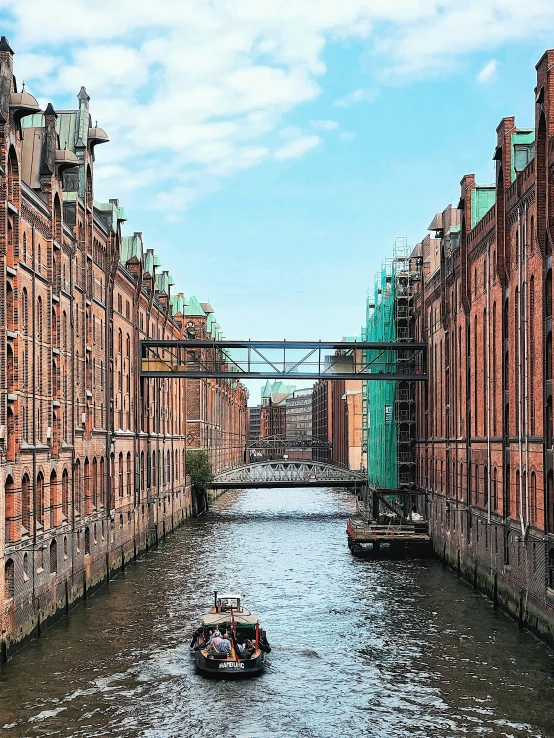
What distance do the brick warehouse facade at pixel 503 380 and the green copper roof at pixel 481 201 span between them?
56mm

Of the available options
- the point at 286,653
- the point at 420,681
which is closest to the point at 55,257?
the point at 286,653

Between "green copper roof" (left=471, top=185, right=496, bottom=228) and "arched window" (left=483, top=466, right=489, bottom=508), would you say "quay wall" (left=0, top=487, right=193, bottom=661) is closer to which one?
"arched window" (left=483, top=466, right=489, bottom=508)

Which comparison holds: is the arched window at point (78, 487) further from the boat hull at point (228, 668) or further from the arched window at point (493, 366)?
the arched window at point (493, 366)

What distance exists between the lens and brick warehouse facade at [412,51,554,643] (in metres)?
35.8

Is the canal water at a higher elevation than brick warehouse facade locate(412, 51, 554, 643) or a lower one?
lower

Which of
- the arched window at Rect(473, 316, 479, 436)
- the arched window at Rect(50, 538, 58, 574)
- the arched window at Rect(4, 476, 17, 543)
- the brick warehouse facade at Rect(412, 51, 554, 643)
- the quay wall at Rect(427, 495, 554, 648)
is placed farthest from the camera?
the arched window at Rect(473, 316, 479, 436)

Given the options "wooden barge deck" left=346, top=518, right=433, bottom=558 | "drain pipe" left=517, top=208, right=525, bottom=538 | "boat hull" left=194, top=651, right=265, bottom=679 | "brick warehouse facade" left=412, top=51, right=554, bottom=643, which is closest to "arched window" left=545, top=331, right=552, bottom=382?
"brick warehouse facade" left=412, top=51, right=554, bottom=643

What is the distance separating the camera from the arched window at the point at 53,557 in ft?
127

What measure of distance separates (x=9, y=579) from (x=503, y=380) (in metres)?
22.6

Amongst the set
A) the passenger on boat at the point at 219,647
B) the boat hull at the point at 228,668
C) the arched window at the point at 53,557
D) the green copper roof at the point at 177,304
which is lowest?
the boat hull at the point at 228,668

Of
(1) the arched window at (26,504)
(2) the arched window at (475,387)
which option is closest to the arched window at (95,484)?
(1) the arched window at (26,504)

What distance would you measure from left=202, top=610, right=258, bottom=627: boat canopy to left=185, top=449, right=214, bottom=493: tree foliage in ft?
186

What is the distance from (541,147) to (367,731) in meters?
21.3

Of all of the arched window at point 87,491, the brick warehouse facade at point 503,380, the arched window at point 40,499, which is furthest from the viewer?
the arched window at point 87,491
